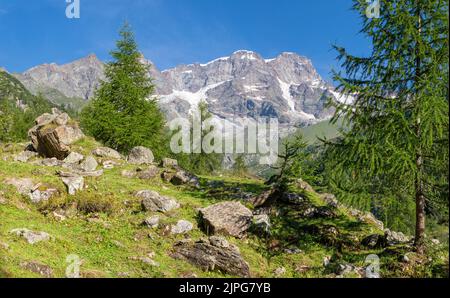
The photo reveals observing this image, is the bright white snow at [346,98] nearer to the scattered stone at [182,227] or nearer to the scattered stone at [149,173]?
the scattered stone at [182,227]

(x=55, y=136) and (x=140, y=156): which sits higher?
(x=55, y=136)

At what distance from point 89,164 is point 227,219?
13.1m

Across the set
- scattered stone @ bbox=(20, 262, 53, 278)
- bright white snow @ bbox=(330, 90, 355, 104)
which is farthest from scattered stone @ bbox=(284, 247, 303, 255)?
scattered stone @ bbox=(20, 262, 53, 278)

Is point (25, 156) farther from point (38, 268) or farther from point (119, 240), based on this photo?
point (38, 268)

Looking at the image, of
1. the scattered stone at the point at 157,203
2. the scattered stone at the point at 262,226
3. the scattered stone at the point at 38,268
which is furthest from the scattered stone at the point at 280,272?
the scattered stone at the point at 38,268

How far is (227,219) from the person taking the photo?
15914mm

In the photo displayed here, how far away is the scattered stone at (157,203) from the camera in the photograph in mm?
17141

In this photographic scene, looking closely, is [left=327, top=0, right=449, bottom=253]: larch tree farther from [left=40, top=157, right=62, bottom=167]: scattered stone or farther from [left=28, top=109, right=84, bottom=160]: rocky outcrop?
[left=28, top=109, right=84, bottom=160]: rocky outcrop

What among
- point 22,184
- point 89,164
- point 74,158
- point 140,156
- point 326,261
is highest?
point 140,156

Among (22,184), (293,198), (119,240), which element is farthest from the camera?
(293,198)

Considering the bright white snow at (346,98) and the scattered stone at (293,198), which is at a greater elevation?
the bright white snow at (346,98)

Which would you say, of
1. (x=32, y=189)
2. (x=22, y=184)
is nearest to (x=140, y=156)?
(x=22, y=184)

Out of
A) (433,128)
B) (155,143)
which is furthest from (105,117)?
(433,128)

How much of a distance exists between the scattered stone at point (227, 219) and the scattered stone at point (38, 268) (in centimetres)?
695
